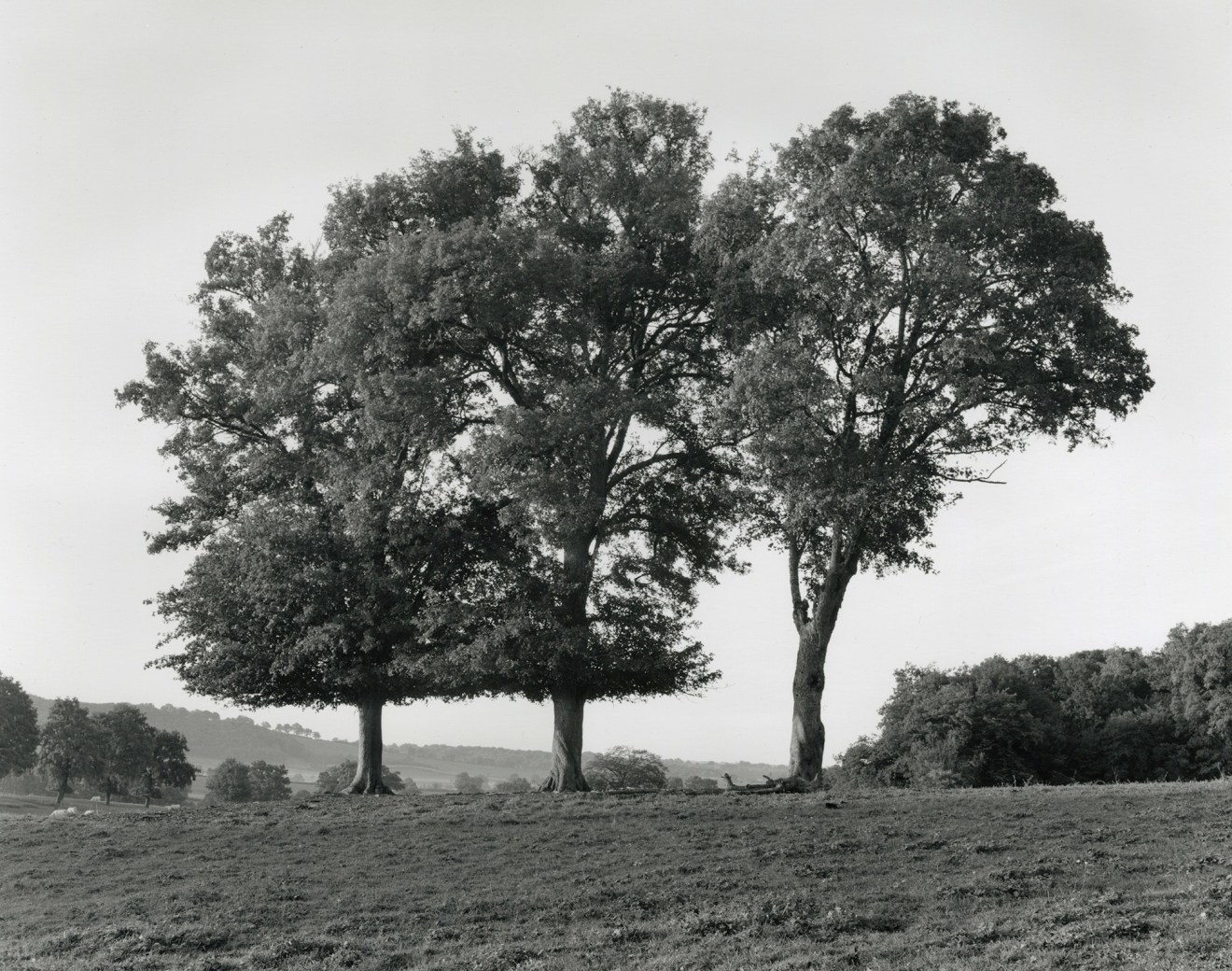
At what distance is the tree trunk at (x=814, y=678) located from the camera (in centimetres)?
2994

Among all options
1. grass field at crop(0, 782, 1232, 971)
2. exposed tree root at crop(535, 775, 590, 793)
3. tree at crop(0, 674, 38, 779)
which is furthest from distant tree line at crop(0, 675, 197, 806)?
grass field at crop(0, 782, 1232, 971)

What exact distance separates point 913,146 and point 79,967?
2683 cm

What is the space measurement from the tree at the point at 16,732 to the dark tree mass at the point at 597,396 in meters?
66.3

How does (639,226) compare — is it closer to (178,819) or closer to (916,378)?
(916,378)

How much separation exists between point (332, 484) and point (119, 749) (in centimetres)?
6916

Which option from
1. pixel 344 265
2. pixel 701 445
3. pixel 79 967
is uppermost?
pixel 344 265

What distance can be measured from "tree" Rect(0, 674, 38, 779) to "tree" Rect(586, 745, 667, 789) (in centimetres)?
4930

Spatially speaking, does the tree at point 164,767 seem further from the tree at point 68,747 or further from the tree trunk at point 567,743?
the tree trunk at point 567,743

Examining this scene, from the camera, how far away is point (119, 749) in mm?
89000

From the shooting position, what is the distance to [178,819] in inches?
1040

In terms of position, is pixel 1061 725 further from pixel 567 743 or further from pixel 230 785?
pixel 230 785

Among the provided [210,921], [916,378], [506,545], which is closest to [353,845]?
[210,921]

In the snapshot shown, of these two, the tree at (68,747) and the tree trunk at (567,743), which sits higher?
the tree trunk at (567,743)

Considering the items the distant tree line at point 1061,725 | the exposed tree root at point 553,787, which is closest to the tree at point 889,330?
the exposed tree root at point 553,787
